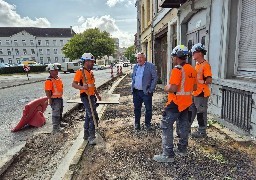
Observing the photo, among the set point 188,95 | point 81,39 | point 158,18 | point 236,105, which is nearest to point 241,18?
point 236,105

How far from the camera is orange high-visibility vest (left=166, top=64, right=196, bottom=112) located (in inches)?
133

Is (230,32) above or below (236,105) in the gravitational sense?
above

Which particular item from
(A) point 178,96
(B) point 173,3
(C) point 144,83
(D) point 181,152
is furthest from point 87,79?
(B) point 173,3

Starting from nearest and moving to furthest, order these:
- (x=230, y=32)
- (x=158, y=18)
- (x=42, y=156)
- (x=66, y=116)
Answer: (x=42, y=156) < (x=230, y=32) < (x=66, y=116) < (x=158, y=18)

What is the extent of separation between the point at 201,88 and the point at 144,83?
1.32 m

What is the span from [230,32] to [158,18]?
7.98 m

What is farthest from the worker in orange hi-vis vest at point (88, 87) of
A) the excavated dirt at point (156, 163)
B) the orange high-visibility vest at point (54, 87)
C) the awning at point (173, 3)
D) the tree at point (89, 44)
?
the tree at point (89, 44)

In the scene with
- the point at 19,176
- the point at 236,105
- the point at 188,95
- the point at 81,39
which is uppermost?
the point at 81,39

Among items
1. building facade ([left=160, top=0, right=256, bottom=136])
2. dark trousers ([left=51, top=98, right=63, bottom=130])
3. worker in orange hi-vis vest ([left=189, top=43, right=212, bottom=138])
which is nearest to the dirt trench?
dark trousers ([left=51, top=98, right=63, bottom=130])

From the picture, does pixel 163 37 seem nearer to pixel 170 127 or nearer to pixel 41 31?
pixel 170 127

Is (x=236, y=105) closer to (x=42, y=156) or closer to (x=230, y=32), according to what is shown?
(x=230, y=32)

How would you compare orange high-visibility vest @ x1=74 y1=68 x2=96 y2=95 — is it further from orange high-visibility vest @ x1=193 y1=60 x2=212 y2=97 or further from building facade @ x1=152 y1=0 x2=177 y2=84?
building facade @ x1=152 y1=0 x2=177 y2=84

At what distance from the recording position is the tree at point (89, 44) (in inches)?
2210

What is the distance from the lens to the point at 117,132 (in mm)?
5188
